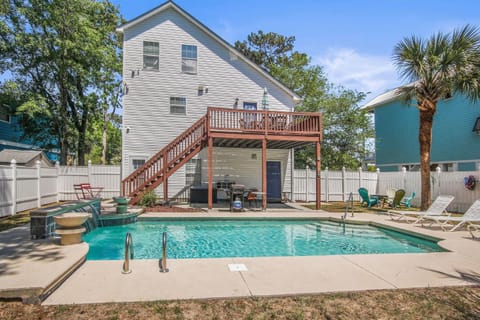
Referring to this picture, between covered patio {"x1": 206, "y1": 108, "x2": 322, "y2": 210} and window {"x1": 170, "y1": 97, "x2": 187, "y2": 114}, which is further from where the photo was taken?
window {"x1": 170, "y1": 97, "x2": 187, "y2": 114}

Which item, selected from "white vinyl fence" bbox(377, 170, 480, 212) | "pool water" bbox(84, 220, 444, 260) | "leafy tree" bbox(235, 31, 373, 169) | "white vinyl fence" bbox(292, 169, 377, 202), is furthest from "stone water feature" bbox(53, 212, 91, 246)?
"leafy tree" bbox(235, 31, 373, 169)

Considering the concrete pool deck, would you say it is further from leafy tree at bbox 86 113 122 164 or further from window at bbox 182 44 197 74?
leafy tree at bbox 86 113 122 164

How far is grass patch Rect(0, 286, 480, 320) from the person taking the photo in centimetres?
313

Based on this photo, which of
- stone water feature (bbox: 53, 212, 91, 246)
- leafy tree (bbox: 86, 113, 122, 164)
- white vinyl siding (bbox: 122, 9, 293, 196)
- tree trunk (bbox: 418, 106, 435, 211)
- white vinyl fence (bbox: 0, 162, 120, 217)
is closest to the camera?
stone water feature (bbox: 53, 212, 91, 246)

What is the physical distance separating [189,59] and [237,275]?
508 inches

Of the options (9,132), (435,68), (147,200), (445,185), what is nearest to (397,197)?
(445,185)

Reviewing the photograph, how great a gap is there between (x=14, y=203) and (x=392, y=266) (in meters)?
11.6

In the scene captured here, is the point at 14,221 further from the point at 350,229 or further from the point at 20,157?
the point at 350,229

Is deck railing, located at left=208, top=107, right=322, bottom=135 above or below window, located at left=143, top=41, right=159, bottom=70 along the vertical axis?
below

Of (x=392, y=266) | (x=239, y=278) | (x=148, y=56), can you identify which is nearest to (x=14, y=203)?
(x=148, y=56)

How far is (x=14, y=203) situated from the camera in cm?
985

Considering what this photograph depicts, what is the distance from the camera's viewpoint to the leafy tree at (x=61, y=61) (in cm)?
1661

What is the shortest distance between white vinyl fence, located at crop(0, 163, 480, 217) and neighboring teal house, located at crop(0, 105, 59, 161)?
A: 702 centimetres

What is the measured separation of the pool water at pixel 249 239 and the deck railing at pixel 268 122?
13.1 ft
